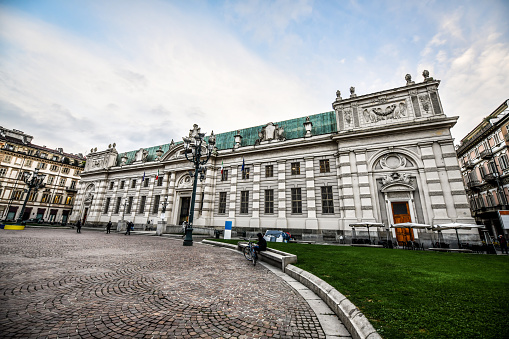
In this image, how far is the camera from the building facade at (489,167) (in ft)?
83.6

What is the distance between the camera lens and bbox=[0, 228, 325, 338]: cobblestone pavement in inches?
136

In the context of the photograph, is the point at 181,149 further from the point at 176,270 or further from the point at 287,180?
the point at 176,270

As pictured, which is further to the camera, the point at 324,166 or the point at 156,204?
the point at 156,204

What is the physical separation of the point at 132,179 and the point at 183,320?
1547 inches

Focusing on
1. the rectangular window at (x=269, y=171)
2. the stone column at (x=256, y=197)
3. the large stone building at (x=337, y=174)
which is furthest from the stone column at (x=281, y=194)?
the stone column at (x=256, y=197)

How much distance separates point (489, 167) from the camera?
28438mm

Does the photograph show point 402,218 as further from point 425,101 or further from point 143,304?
point 143,304

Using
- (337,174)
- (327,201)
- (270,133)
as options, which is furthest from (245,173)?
(337,174)

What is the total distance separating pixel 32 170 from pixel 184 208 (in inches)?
1719

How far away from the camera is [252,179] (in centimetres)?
2714

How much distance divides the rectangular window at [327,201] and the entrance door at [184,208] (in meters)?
19.0

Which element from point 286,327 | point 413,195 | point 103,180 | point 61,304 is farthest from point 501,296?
point 103,180

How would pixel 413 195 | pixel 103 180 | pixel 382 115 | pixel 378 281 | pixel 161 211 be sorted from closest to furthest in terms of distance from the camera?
pixel 378 281 → pixel 413 195 → pixel 382 115 → pixel 161 211 → pixel 103 180

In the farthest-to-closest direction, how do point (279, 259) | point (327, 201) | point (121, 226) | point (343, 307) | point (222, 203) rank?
point (121, 226) < point (222, 203) < point (327, 201) < point (279, 259) < point (343, 307)
